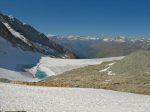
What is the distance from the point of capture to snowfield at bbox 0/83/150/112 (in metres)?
29.3

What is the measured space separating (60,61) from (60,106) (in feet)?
343

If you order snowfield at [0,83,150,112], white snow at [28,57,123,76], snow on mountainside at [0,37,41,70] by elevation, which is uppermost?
snow on mountainside at [0,37,41,70]

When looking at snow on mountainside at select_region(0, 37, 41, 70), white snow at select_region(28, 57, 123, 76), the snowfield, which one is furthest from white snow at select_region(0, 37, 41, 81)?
the snowfield

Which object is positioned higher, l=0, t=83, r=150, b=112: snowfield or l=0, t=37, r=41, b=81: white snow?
l=0, t=37, r=41, b=81: white snow

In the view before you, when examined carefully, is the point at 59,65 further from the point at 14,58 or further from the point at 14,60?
the point at 14,58

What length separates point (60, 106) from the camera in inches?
1213

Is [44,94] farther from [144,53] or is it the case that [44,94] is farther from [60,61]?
[60,61]

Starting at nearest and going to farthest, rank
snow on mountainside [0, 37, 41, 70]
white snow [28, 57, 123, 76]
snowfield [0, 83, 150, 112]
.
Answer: snowfield [0, 83, 150, 112] < white snow [28, 57, 123, 76] < snow on mountainside [0, 37, 41, 70]

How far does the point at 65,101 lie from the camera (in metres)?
33.7

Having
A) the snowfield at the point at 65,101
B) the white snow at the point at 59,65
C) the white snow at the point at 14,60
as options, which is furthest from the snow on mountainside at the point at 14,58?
the snowfield at the point at 65,101

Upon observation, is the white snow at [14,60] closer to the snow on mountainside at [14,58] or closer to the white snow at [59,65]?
the snow on mountainside at [14,58]

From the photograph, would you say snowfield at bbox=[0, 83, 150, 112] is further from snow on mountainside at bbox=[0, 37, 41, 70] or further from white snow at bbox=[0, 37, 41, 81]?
snow on mountainside at bbox=[0, 37, 41, 70]

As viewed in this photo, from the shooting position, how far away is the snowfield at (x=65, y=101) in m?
29.3

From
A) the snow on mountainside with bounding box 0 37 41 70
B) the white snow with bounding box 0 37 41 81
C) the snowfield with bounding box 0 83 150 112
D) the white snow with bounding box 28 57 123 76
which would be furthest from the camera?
the snow on mountainside with bounding box 0 37 41 70
